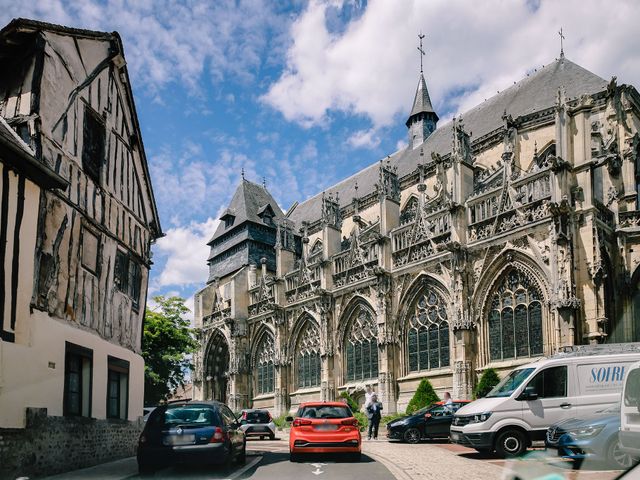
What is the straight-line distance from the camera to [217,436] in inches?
395

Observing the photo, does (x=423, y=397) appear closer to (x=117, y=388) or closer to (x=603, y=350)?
(x=603, y=350)

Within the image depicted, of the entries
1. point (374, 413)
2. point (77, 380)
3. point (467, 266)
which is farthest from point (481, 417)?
point (467, 266)

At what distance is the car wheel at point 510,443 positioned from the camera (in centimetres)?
1166

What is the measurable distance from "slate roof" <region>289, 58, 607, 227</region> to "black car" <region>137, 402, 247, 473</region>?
787 inches

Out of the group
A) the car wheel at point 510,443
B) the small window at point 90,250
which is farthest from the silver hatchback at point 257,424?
the car wheel at point 510,443

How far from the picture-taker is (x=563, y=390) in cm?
1184

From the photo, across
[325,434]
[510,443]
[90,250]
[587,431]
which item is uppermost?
[90,250]

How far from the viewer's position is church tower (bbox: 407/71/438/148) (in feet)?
131

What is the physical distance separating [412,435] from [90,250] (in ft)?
31.9

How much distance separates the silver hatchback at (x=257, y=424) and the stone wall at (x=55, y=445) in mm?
8225

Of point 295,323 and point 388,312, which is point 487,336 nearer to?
point 388,312

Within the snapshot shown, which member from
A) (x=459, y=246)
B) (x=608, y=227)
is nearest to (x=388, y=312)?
(x=459, y=246)

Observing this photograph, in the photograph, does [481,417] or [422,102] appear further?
[422,102]

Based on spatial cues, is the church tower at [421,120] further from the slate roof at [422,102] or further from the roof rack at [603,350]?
the roof rack at [603,350]
